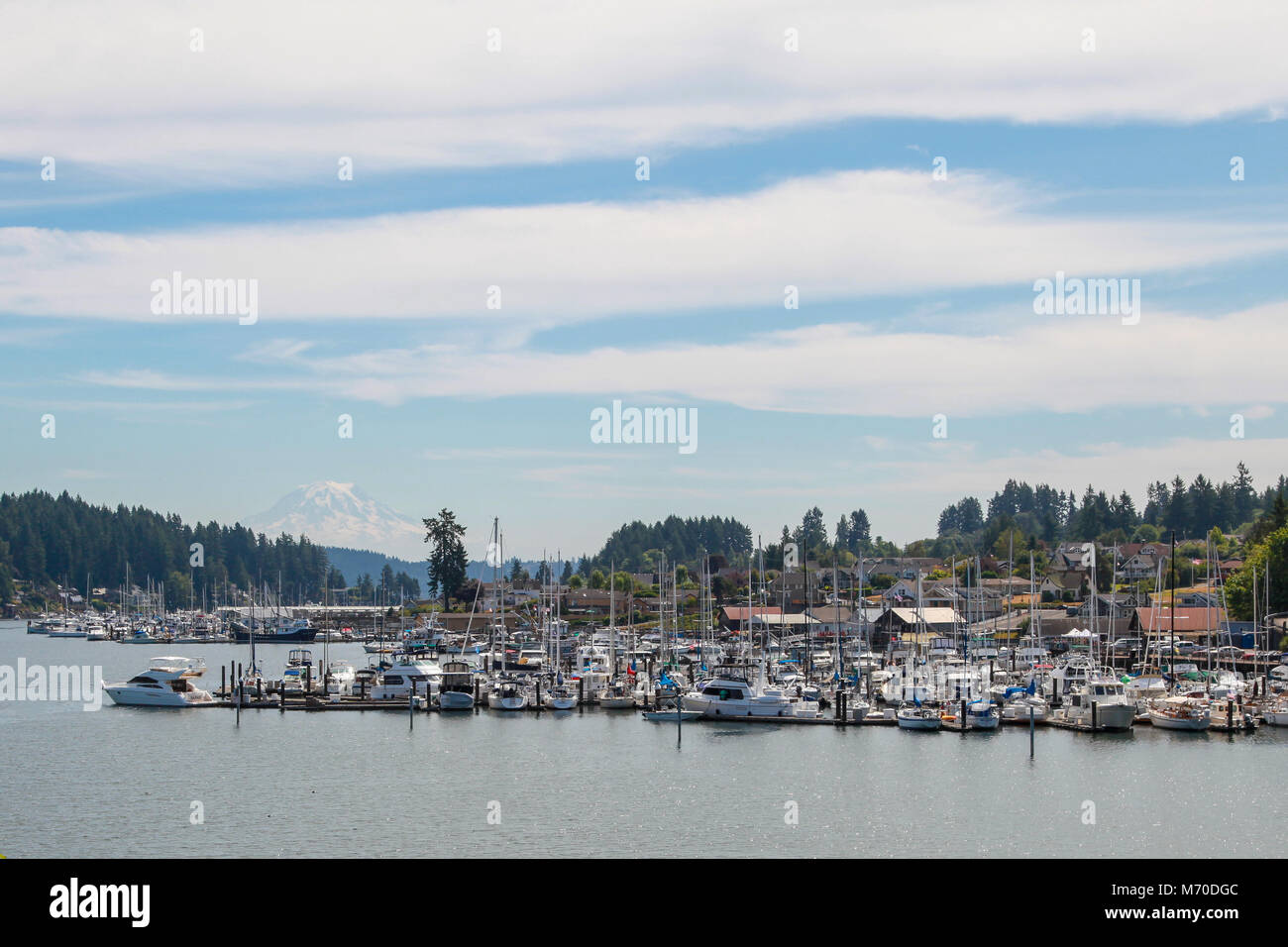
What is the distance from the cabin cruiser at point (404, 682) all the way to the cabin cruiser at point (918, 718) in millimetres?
32234

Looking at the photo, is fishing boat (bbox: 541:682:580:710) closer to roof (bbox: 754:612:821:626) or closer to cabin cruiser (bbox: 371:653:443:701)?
cabin cruiser (bbox: 371:653:443:701)

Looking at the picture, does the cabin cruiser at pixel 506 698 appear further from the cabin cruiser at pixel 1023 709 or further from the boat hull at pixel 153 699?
the cabin cruiser at pixel 1023 709

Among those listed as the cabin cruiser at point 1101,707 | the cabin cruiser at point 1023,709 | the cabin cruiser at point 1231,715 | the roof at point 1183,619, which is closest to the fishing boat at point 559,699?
the cabin cruiser at point 1023,709

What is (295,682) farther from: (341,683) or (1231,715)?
(1231,715)

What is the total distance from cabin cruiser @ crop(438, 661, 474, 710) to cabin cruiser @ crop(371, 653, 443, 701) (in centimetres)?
90

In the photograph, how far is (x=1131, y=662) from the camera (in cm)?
11912

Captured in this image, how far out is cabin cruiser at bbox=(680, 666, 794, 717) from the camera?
8088 centimetres

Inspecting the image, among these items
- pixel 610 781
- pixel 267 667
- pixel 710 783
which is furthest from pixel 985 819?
pixel 267 667

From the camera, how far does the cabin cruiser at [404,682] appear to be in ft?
296

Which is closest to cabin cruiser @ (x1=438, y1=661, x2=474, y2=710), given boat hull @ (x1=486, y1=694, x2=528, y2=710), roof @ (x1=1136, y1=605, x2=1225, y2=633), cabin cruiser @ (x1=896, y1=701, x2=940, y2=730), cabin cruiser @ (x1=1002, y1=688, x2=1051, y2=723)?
boat hull @ (x1=486, y1=694, x2=528, y2=710)

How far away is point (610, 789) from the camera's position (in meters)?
59.0
